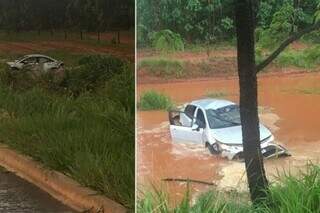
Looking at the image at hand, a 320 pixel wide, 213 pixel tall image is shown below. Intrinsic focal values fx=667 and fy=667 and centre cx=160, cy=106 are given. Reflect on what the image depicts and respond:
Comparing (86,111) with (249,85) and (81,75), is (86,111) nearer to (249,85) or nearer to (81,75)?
(81,75)

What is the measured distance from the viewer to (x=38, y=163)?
6223 millimetres

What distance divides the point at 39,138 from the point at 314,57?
277cm

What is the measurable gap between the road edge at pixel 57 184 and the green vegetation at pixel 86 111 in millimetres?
80

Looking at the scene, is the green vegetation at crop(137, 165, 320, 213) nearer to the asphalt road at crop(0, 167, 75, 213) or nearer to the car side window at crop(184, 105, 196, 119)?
the car side window at crop(184, 105, 196, 119)

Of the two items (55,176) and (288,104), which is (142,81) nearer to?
(288,104)

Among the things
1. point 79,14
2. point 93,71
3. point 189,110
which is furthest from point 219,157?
point 79,14

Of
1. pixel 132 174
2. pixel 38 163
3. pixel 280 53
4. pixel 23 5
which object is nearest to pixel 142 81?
pixel 280 53

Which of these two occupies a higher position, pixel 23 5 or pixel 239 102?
pixel 23 5

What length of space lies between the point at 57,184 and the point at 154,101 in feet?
6.65

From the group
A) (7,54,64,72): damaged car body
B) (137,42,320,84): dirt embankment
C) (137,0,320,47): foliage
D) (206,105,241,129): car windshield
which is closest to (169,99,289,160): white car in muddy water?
(206,105,241,129): car windshield

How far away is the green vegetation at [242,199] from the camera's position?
13.9 ft

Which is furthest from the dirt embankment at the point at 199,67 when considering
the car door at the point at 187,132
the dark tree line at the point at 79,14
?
the dark tree line at the point at 79,14

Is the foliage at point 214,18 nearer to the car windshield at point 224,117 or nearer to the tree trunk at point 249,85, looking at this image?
the tree trunk at point 249,85

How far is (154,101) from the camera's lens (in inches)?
171
